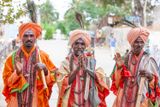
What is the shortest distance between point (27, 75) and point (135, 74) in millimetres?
1468

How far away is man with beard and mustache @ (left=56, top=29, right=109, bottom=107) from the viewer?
21.0 feet

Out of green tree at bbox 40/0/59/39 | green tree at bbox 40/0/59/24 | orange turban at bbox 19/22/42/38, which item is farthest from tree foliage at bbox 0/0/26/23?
green tree at bbox 40/0/59/24

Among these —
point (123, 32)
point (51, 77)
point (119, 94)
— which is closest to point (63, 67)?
point (51, 77)

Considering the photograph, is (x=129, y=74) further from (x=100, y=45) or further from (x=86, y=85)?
(x=100, y=45)

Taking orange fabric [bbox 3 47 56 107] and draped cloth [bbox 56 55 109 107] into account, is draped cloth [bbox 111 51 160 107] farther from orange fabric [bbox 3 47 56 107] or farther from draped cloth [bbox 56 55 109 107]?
orange fabric [bbox 3 47 56 107]

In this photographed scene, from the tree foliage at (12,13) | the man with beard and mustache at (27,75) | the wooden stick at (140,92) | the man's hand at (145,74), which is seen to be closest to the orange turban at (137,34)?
the man's hand at (145,74)

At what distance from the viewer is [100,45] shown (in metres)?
46.9

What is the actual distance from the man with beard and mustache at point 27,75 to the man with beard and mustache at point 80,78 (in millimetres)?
235

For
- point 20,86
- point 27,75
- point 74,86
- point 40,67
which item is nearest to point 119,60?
point 74,86

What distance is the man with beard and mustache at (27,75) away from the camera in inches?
252

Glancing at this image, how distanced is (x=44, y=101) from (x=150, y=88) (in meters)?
1.47

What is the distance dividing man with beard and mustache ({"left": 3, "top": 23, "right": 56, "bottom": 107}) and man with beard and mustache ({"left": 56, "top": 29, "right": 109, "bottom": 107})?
0.23 m

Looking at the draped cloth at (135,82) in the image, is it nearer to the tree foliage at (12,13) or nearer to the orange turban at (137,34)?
the orange turban at (137,34)

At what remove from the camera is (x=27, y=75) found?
21.1 feet
